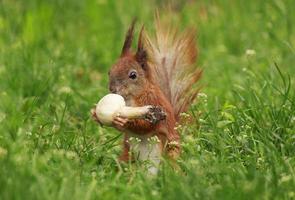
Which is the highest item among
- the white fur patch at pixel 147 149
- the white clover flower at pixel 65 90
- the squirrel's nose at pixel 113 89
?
the white clover flower at pixel 65 90

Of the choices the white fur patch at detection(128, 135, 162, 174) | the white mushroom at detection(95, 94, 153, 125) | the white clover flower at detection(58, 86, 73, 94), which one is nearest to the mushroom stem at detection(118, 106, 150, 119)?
the white mushroom at detection(95, 94, 153, 125)

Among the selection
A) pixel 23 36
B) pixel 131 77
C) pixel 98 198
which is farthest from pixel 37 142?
pixel 23 36

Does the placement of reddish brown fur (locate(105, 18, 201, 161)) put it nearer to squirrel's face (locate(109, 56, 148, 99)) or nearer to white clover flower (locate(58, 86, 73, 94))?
squirrel's face (locate(109, 56, 148, 99))

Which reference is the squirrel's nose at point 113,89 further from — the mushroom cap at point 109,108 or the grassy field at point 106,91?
the grassy field at point 106,91

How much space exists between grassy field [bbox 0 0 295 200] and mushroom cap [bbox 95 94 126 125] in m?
0.20

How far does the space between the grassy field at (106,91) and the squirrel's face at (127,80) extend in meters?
0.31

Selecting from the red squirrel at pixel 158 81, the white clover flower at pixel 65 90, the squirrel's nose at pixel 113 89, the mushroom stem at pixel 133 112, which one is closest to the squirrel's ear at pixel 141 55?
the red squirrel at pixel 158 81

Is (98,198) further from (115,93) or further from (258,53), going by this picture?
(258,53)

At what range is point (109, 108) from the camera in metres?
4.77

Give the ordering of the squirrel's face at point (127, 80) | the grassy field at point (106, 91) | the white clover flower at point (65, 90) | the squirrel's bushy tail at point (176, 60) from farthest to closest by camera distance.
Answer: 1. the white clover flower at point (65, 90)
2. the squirrel's bushy tail at point (176, 60)
3. the squirrel's face at point (127, 80)
4. the grassy field at point (106, 91)

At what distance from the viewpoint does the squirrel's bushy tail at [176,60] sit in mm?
5305

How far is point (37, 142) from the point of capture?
16.2 feet

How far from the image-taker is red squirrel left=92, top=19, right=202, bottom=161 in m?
4.84

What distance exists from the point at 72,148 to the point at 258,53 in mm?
Answer: 2887
